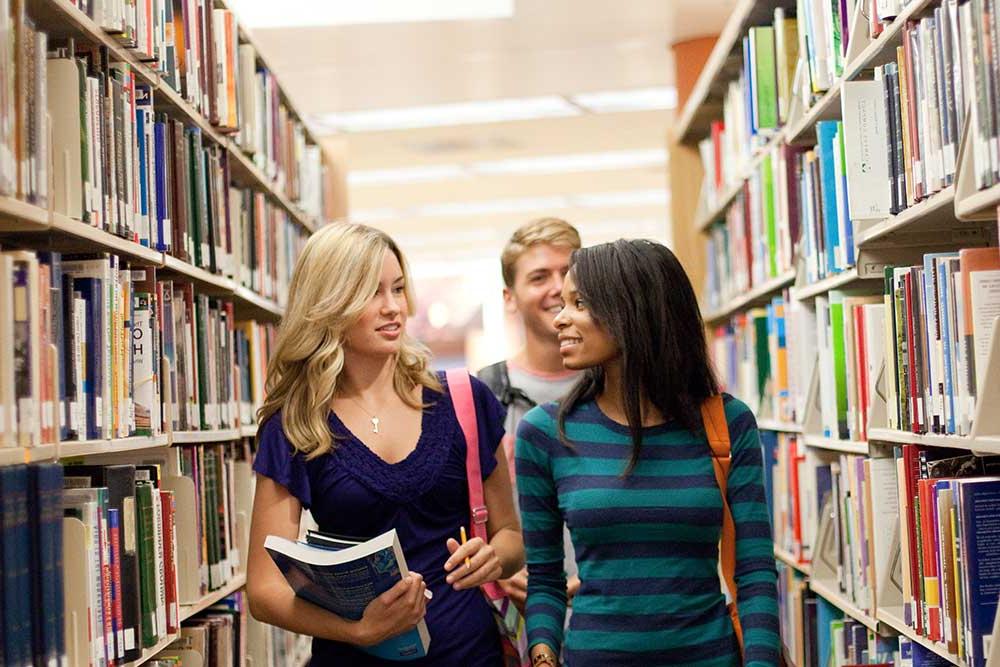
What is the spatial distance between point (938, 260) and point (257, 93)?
2273 mm

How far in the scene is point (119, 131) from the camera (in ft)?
7.17

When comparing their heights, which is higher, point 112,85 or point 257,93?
point 257,93

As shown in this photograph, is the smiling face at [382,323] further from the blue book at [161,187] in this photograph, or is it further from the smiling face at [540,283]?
the smiling face at [540,283]

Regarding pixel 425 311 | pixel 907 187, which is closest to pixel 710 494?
pixel 907 187

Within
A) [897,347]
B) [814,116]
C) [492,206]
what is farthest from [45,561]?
[492,206]

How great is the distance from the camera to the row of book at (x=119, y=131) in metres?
1.66

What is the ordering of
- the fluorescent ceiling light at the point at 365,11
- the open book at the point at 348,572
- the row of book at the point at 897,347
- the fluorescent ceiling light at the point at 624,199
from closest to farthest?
the open book at the point at 348,572, the row of book at the point at 897,347, the fluorescent ceiling light at the point at 365,11, the fluorescent ceiling light at the point at 624,199

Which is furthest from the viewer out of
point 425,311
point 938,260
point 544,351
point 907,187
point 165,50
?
point 425,311

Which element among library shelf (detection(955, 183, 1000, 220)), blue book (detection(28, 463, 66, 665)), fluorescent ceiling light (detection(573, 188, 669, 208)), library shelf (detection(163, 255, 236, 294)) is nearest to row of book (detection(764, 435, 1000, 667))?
library shelf (detection(955, 183, 1000, 220))

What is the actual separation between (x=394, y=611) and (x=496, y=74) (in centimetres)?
491

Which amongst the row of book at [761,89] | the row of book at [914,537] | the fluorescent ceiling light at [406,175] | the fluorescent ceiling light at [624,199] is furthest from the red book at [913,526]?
the fluorescent ceiling light at [624,199]

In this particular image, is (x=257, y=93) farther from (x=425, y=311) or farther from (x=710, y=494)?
(x=425, y=311)

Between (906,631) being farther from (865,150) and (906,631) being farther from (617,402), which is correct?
(865,150)

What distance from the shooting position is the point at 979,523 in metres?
1.95
